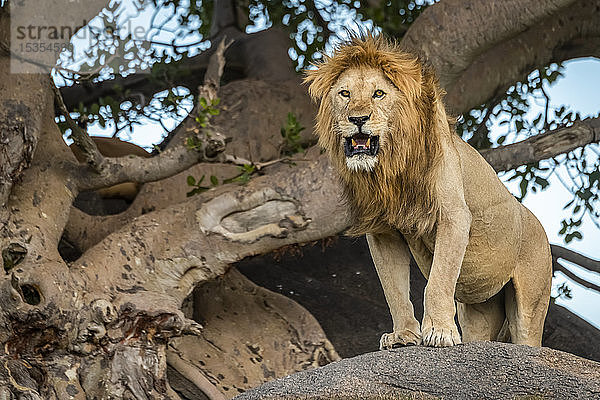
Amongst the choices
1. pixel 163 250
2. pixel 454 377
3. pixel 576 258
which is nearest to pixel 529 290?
pixel 454 377

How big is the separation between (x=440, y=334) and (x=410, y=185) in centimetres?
64

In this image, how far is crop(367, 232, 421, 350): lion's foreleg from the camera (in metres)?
3.83

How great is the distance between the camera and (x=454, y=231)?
372cm

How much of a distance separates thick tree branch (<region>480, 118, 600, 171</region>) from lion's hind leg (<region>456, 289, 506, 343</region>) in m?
1.79

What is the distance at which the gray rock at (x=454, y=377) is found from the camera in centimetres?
343

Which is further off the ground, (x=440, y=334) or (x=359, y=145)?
(x=359, y=145)

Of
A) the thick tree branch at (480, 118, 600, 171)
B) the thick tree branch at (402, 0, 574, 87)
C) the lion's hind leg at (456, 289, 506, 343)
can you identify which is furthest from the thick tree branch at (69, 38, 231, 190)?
the thick tree branch at (480, 118, 600, 171)

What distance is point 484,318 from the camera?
181 inches

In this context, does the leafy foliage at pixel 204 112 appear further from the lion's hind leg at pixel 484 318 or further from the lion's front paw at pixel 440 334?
the lion's front paw at pixel 440 334

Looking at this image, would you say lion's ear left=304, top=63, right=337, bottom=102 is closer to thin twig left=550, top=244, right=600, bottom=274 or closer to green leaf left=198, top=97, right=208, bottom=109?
green leaf left=198, top=97, right=208, bottom=109

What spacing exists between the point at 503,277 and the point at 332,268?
3.69 meters

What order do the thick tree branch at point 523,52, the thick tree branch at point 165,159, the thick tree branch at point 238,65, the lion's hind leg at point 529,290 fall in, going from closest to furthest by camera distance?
the lion's hind leg at point 529,290 < the thick tree branch at point 165,159 < the thick tree branch at point 523,52 < the thick tree branch at point 238,65

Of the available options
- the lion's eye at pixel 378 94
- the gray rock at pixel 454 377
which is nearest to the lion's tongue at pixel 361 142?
the lion's eye at pixel 378 94

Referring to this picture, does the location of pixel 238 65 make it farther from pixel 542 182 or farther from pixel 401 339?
pixel 401 339
